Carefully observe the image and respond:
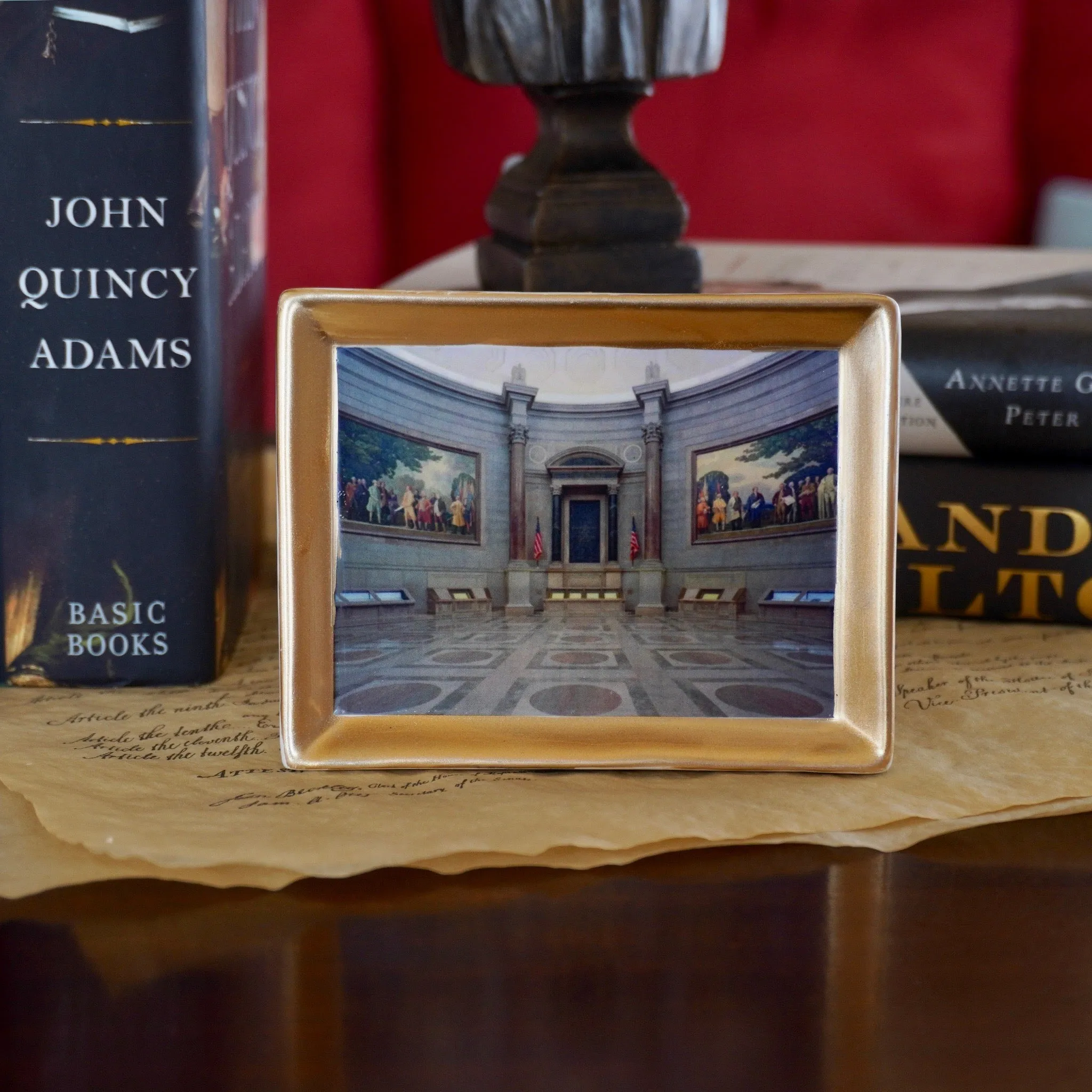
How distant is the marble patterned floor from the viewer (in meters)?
0.44

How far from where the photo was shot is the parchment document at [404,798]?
37 cm

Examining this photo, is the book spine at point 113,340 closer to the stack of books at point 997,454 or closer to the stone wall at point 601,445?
the stone wall at point 601,445

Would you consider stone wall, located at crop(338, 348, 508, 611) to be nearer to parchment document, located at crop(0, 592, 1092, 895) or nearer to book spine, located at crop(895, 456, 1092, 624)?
parchment document, located at crop(0, 592, 1092, 895)

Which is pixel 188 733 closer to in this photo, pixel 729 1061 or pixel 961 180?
pixel 729 1061

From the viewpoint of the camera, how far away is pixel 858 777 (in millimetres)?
431

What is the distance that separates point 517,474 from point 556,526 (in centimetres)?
2

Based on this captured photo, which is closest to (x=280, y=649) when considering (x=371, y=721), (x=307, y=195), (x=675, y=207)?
(x=371, y=721)

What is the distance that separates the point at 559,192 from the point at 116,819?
1.18 feet

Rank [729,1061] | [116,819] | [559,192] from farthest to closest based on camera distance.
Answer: [559,192]
[116,819]
[729,1061]

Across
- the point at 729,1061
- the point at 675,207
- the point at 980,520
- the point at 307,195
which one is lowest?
the point at 729,1061

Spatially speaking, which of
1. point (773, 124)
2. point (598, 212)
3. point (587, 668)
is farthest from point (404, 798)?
point (773, 124)

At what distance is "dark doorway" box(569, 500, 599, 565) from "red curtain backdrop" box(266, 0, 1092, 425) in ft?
2.25

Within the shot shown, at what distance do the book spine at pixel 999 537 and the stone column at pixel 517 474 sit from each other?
0.23 meters

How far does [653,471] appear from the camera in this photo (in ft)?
1.44
